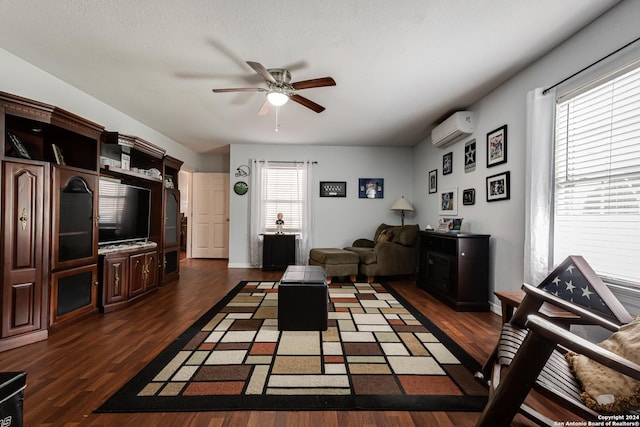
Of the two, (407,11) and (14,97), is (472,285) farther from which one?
(14,97)

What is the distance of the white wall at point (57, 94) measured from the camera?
8.13 ft

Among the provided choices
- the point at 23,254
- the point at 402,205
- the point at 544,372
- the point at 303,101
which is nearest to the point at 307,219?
the point at 402,205

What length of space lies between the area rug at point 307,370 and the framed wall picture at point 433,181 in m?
2.54

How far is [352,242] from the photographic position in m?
5.75

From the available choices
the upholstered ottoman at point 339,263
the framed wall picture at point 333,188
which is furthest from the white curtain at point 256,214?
the upholstered ottoman at point 339,263

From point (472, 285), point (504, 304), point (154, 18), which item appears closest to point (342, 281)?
point (472, 285)

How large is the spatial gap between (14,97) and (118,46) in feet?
2.78

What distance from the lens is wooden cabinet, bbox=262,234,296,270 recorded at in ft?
17.4

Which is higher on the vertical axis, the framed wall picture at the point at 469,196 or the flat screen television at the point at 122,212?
the framed wall picture at the point at 469,196

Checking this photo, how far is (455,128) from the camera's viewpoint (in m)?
3.60

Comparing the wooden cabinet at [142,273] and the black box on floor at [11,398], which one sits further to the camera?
the wooden cabinet at [142,273]

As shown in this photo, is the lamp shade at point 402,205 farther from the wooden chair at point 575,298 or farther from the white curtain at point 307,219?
the wooden chair at point 575,298

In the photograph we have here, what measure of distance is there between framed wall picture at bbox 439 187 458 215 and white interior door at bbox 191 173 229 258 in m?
4.58

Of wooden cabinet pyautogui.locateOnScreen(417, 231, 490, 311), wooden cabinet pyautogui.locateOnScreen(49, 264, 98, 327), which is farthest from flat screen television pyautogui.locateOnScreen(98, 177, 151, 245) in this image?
wooden cabinet pyautogui.locateOnScreen(417, 231, 490, 311)
